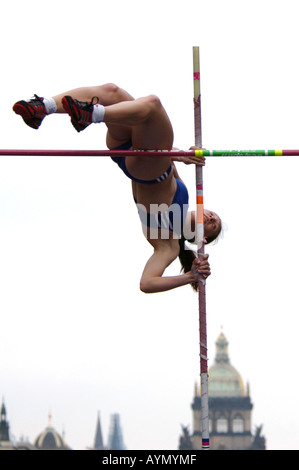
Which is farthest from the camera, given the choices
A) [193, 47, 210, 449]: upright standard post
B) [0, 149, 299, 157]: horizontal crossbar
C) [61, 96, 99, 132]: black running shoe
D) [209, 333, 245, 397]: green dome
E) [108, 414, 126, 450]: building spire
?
[108, 414, 126, 450]: building spire

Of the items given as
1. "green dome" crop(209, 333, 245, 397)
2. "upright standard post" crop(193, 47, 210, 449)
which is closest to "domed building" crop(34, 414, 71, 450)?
"green dome" crop(209, 333, 245, 397)

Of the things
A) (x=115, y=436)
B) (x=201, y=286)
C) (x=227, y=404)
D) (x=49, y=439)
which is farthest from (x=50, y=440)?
(x=201, y=286)

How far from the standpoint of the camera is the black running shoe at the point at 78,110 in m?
9.01

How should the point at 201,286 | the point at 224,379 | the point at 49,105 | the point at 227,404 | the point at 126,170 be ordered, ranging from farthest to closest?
the point at 224,379, the point at 227,404, the point at 201,286, the point at 126,170, the point at 49,105

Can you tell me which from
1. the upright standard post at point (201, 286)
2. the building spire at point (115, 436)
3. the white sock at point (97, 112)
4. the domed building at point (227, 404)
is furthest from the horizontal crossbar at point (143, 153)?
the building spire at point (115, 436)

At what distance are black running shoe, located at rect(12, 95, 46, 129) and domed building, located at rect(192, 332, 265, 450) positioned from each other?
422 ft

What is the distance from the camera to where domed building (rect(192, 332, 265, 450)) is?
137750 mm

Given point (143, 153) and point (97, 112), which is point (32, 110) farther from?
point (143, 153)

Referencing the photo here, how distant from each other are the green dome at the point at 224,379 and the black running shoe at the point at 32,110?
135m

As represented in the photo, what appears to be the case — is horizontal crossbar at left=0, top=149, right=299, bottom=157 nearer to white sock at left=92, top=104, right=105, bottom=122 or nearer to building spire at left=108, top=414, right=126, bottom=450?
white sock at left=92, top=104, right=105, bottom=122

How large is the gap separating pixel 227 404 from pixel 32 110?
137 meters

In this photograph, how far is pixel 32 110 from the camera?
908 cm

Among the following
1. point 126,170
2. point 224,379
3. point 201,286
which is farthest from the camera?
point 224,379
